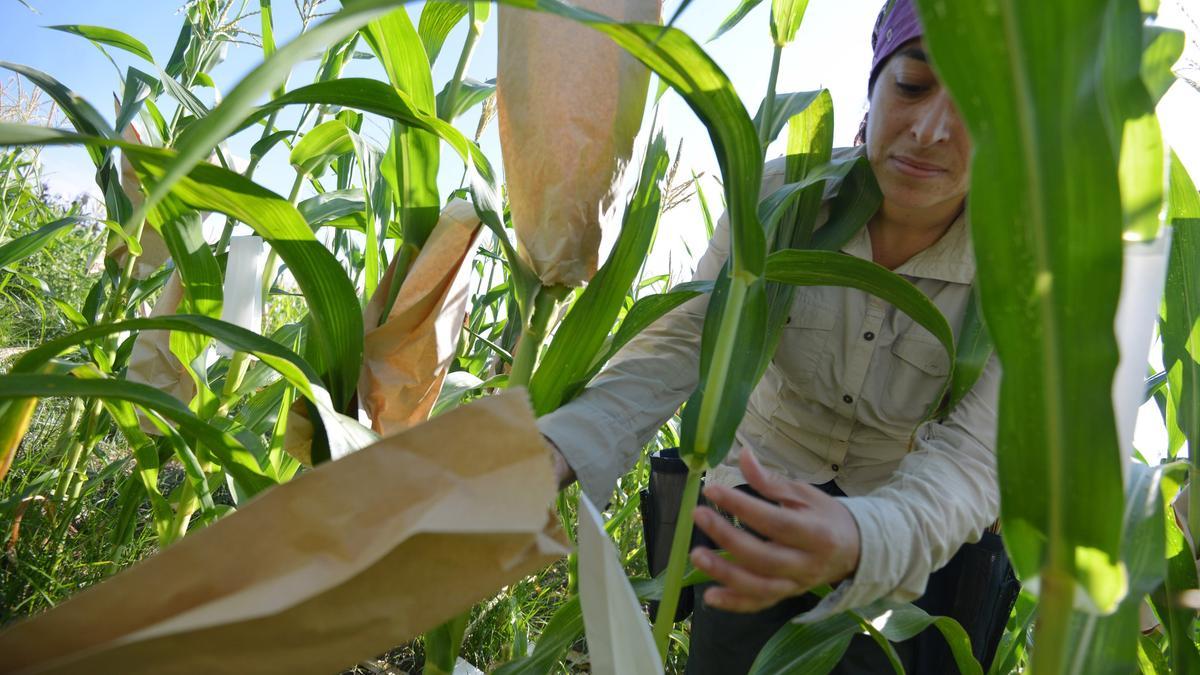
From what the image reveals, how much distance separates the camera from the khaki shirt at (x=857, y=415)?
0.63m

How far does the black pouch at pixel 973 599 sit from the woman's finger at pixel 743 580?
2.24ft

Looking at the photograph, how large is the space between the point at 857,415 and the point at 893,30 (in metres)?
0.50

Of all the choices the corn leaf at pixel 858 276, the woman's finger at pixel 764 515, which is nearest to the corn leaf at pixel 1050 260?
the woman's finger at pixel 764 515

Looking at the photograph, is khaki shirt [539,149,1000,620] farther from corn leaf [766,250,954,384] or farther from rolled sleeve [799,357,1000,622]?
corn leaf [766,250,954,384]

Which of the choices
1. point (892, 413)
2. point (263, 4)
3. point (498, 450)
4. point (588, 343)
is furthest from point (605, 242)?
point (263, 4)

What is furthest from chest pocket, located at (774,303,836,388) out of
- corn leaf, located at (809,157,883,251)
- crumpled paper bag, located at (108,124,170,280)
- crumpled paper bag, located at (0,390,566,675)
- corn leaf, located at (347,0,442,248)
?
crumpled paper bag, located at (108,124,170,280)

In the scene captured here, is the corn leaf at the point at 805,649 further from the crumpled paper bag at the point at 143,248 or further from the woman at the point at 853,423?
the crumpled paper bag at the point at 143,248

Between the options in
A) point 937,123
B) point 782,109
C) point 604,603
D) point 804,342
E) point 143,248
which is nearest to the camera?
point 604,603

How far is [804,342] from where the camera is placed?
3.57 feet

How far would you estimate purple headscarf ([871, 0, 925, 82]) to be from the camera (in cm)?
87

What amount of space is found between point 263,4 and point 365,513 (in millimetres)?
1083

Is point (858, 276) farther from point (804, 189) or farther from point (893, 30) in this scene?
point (893, 30)

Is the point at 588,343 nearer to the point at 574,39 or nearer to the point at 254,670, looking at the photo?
the point at 574,39

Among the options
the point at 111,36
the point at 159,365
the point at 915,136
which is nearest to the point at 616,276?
the point at 915,136
